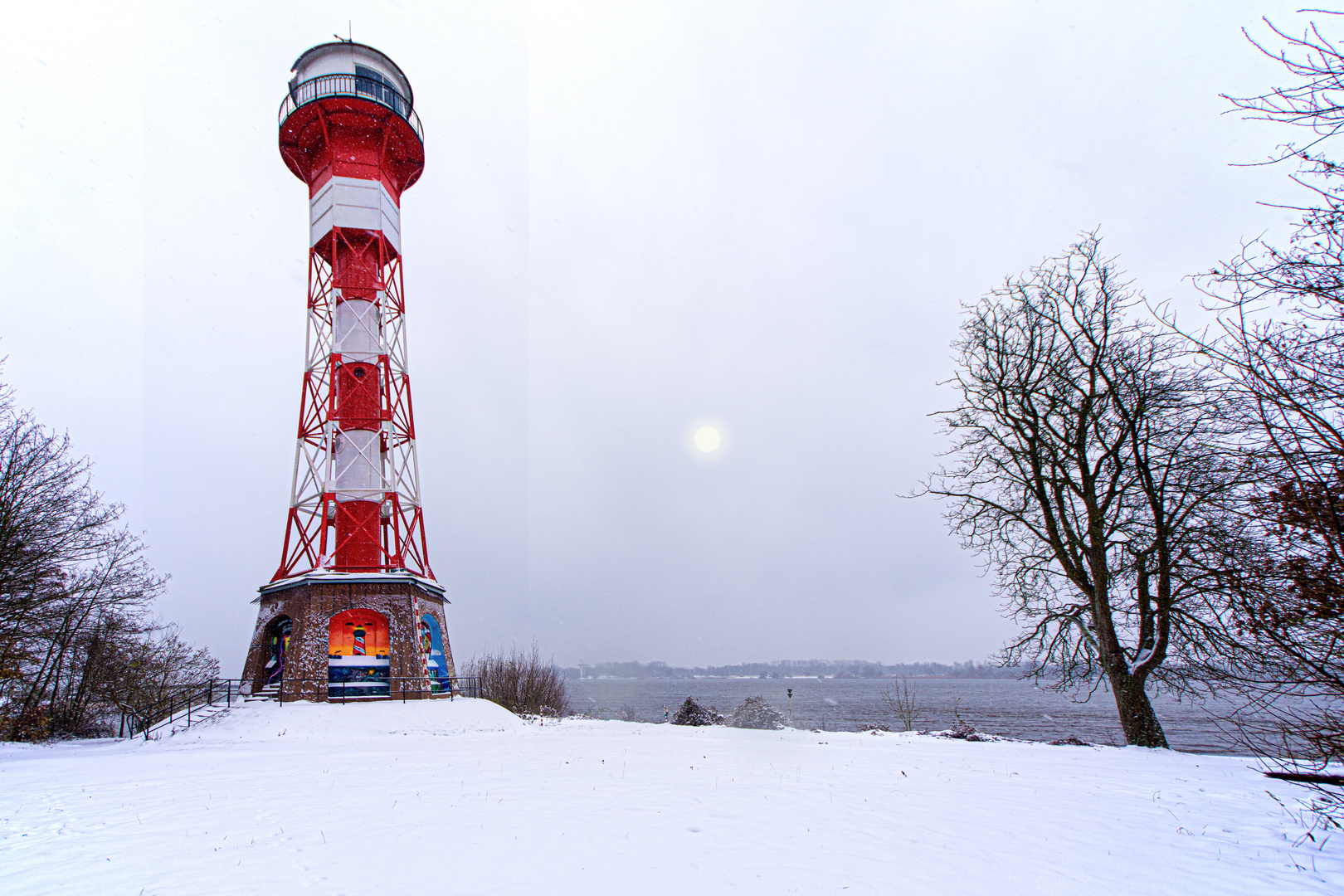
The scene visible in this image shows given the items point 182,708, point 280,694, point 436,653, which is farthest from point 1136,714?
point 182,708

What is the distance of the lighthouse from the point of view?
18.8 meters

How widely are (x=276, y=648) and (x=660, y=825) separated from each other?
19.8 m

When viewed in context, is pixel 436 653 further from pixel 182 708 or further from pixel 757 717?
pixel 757 717

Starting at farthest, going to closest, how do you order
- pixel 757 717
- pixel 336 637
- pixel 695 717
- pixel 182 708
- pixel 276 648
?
pixel 276 648 → pixel 695 717 → pixel 336 637 → pixel 182 708 → pixel 757 717

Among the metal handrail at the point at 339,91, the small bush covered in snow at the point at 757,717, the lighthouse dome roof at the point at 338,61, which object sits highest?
the lighthouse dome roof at the point at 338,61

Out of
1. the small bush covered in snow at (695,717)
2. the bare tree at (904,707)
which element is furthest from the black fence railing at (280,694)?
the bare tree at (904,707)

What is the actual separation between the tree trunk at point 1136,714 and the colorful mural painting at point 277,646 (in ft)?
71.7

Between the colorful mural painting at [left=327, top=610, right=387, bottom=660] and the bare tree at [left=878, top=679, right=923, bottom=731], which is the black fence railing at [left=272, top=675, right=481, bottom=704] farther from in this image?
the bare tree at [left=878, top=679, right=923, bottom=731]

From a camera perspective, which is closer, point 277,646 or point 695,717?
point 695,717

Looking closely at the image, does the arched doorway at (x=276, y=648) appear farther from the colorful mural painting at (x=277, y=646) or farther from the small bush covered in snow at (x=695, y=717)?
the small bush covered in snow at (x=695, y=717)

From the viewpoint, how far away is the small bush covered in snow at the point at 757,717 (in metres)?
15.0

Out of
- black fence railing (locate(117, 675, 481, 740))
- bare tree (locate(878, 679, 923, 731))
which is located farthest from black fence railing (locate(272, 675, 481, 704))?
bare tree (locate(878, 679, 923, 731))

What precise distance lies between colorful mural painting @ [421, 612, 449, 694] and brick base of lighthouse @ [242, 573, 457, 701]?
0.35 metres

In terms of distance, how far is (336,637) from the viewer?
1966 cm
